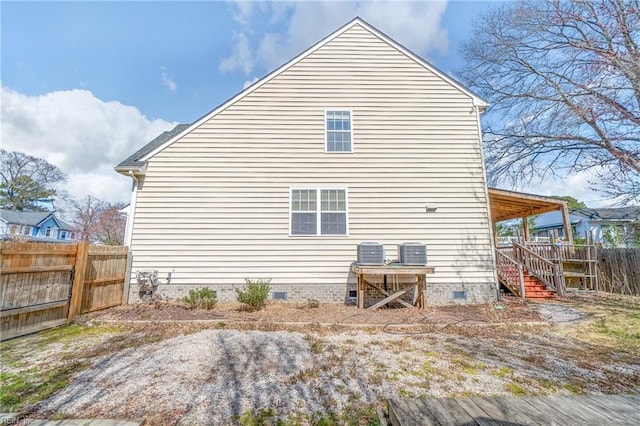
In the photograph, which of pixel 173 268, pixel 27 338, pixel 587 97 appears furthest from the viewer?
pixel 587 97

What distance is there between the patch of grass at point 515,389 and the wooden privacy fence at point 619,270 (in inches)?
420

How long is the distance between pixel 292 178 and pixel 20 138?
4616cm

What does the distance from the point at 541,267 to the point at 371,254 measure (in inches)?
255

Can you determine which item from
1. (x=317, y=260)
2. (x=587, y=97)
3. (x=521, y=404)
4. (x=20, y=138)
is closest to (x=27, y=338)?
(x=317, y=260)

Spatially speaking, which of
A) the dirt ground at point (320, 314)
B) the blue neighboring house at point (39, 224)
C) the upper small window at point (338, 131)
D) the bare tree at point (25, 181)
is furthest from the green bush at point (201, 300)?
the bare tree at point (25, 181)

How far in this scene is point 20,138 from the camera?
3428 centimetres

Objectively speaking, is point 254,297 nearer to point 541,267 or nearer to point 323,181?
point 323,181

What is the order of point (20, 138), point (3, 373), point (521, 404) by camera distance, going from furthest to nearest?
point (20, 138), point (3, 373), point (521, 404)

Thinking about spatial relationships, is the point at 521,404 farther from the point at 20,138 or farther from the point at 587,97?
the point at 20,138

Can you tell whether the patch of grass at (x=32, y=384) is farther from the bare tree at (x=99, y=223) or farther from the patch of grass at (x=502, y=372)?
the bare tree at (x=99, y=223)

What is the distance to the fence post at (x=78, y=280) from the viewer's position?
18.6ft

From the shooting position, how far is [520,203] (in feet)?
34.3

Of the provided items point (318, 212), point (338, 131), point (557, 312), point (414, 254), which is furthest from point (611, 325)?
point (338, 131)

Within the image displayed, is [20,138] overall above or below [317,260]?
above
